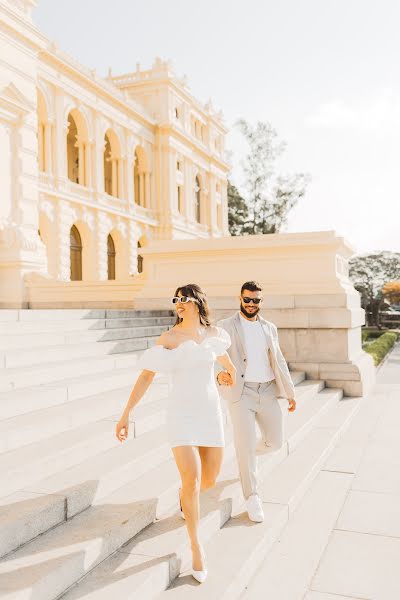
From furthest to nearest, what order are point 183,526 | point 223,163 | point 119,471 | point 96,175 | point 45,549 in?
point 223,163 → point 96,175 → point 119,471 → point 183,526 → point 45,549

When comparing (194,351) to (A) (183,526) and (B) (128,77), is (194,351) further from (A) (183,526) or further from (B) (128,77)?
(B) (128,77)

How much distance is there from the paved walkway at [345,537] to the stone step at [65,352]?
121 inches

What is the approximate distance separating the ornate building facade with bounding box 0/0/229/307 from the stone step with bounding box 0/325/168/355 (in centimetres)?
557

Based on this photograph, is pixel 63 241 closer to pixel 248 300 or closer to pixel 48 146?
pixel 48 146

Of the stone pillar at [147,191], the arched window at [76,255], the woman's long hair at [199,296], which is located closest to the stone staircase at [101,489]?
the woman's long hair at [199,296]

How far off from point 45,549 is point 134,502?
0.78m

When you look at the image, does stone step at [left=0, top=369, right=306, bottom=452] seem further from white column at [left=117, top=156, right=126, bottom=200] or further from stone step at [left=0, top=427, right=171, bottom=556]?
white column at [left=117, top=156, right=126, bottom=200]

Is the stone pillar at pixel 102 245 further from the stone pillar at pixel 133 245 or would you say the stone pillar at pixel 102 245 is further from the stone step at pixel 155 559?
the stone step at pixel 155 559

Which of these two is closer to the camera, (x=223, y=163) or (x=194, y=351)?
(x=194, y=351)

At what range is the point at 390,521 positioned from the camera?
4.02 metres

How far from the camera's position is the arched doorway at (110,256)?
28.1 meters

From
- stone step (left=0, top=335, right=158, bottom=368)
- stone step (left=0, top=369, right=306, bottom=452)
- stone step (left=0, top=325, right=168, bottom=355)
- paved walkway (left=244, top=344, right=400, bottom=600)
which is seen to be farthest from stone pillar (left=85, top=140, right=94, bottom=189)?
paved walkway (left=244, top=344, right=400, bottom=600)

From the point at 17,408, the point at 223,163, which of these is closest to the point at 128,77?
the point at 223,163

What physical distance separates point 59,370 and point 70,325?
231 centimetres
